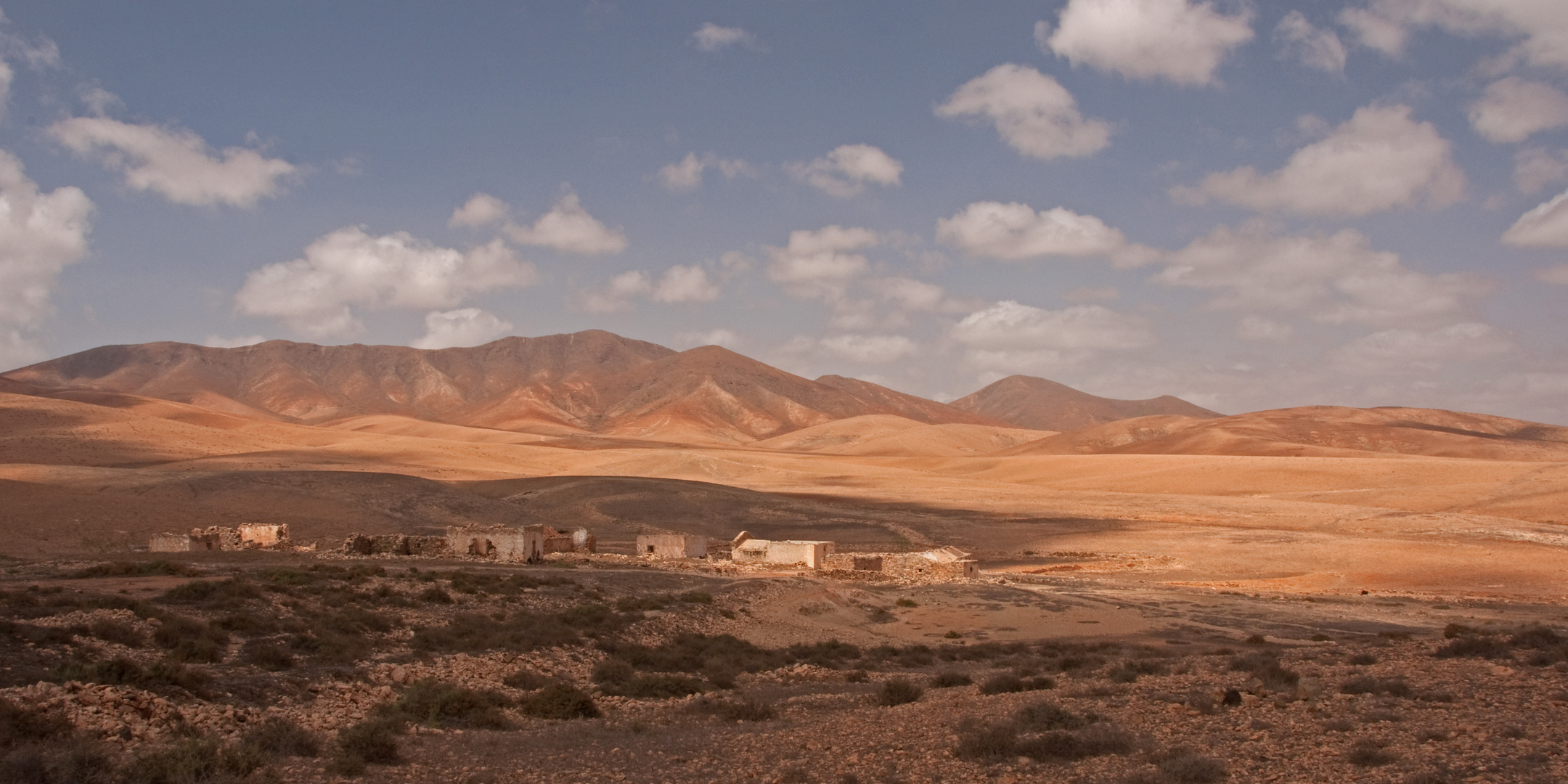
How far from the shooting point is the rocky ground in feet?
29.9

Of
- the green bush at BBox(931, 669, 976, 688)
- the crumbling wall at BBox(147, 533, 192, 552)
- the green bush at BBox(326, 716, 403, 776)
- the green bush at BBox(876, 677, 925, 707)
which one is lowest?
the green bush at BBox(931, 669, 976, 688)

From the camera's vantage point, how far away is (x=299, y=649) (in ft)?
46.5

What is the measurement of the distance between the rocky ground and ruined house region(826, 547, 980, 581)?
1063cm

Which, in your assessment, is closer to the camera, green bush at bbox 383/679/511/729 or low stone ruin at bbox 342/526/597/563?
green bush at bbox 383/679/511/729

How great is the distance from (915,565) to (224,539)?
23.1 metres

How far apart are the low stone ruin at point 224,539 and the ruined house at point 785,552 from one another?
1557cm

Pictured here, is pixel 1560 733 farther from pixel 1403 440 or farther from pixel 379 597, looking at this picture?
pixel 1403 440

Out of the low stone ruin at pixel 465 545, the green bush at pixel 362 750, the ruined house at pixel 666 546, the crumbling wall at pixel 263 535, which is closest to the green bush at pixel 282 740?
the green bush at pixel 362 750

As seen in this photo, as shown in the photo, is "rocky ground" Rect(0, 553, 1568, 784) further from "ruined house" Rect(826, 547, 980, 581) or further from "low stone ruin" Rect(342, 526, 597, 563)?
"ruined house" Rect(826, 547, 980, 581)

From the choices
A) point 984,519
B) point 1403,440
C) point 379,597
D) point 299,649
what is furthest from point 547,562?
point 1403,440

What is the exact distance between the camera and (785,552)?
34.3 metres

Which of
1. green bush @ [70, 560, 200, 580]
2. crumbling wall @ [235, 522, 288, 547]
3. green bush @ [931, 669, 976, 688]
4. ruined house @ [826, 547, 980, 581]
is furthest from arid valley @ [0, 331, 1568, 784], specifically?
crumbling wall @ [235, 522, 288, 547]

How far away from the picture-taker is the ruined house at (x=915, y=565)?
33125mm

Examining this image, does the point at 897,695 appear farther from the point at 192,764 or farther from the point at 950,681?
the point at 192,764
